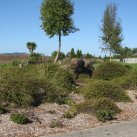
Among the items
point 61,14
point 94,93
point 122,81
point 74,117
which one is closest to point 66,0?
point 61,14

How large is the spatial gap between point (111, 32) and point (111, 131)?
135ft

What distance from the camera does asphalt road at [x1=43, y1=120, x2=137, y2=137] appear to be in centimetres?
942

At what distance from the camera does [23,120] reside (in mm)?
10031

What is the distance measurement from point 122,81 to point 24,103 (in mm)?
6732

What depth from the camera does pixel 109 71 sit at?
20.2 m

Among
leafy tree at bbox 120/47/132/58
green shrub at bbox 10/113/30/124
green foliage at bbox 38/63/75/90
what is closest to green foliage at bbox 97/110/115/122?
green shrub at bbox 10/113/30/124

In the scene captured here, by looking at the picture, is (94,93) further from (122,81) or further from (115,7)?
(115,7)

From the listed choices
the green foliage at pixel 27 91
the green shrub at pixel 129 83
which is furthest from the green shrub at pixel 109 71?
the green foliage at pixel 27 91

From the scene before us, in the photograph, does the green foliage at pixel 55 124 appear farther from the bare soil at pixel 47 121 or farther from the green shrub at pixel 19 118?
the green shrub at pixel 19 118

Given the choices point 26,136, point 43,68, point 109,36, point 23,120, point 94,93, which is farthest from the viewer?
point 109,36

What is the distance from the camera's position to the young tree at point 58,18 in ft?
124

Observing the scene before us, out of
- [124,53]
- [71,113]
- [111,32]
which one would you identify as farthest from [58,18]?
[124,53]

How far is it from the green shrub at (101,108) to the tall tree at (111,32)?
125 ft

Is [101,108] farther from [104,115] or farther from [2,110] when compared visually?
[2,110]
